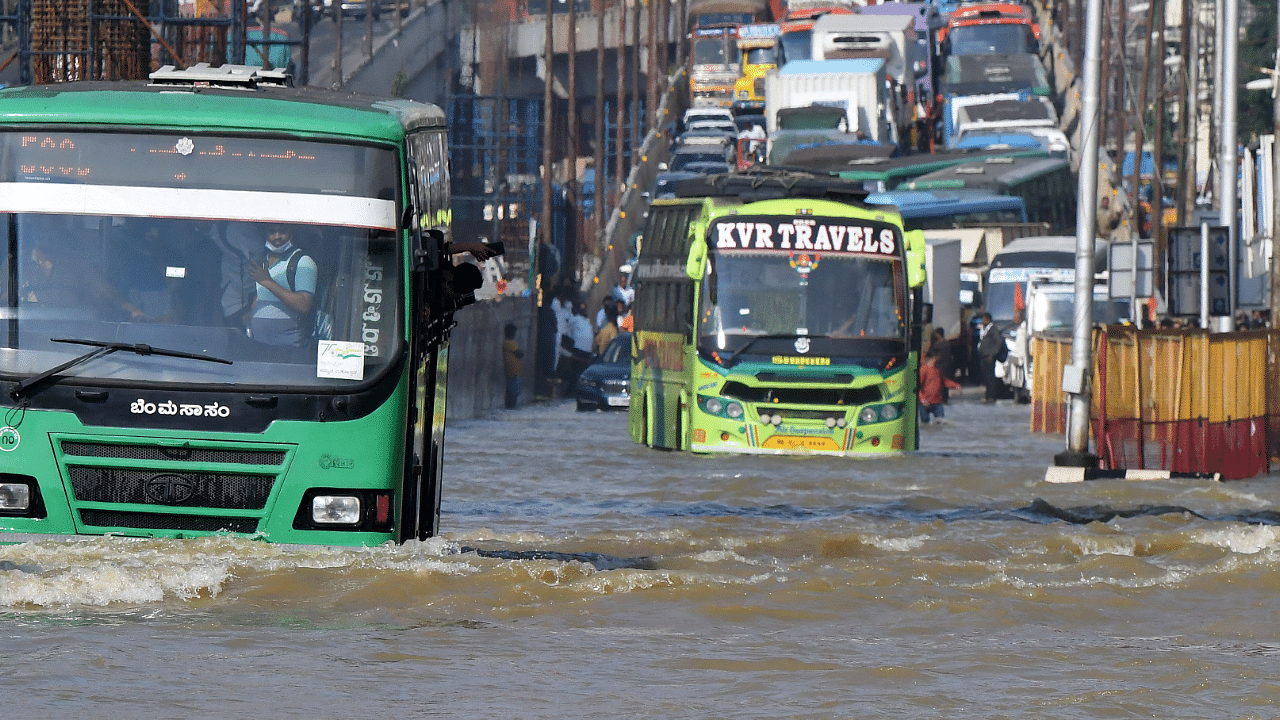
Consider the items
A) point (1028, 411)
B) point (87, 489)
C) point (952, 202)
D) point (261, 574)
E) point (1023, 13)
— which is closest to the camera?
point (87, 489)

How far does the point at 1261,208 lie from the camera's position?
26.6 metres

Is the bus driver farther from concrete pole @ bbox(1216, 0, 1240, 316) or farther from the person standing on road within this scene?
the person standing on road

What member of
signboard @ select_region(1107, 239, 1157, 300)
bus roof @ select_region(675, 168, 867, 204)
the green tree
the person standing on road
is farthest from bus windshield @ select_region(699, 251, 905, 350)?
the green tree

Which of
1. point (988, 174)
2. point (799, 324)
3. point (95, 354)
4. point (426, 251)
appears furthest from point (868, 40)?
point (95, 354)

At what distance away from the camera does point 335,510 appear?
10227 mm

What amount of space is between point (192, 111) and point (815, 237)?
38.5 feet

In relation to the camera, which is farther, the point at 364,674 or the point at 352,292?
the point at 352,292

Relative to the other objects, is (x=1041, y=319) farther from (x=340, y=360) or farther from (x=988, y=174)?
(x=340, y=360)

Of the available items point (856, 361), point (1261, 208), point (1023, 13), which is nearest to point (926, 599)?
point (856, 361)

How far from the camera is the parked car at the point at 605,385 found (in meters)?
33.8

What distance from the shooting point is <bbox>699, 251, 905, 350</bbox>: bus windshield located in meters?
21.3

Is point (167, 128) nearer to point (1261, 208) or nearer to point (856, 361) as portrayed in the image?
point (856, 361)

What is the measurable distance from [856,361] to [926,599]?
970 centimetres

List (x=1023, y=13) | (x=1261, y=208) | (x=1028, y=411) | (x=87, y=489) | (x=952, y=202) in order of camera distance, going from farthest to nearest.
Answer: (x=1023, y=13) → (x=952, y=202) → (x=1028, y=411) → (x=1261, y=208) → (x=87, y=489)
